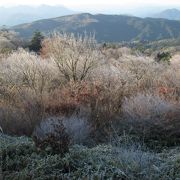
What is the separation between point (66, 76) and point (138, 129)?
13.6 meters

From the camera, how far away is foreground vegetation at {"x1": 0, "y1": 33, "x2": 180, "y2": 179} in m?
6.40

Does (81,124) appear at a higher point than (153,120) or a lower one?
higher

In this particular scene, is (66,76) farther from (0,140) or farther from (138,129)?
(0,140)

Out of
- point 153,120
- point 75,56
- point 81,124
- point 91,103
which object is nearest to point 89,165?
point 81,124

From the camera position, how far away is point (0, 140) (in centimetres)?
818

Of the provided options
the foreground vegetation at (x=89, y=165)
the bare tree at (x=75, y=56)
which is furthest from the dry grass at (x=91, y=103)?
the foreground vegetation at (x=89, y=165)

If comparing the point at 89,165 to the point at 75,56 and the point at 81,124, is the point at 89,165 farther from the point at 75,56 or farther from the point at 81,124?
the point at 75,56

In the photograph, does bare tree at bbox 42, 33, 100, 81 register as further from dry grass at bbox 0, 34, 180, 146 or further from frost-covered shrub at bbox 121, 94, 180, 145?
frost-covered shrub at bbox 121, 94, 180, 145

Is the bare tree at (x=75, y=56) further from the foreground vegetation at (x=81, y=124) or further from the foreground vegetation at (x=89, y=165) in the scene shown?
the foreground vegetation at (x=89, y=165)

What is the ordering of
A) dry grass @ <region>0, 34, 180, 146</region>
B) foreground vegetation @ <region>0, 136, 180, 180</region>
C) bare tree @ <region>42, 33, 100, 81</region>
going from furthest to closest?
bare tree @ <region>42, 33, 100, 81</region>, dry grass @ <region>0, 34, 180, 146</region>, foreground vegetation @ <region>0, 136, 180, 180</region>

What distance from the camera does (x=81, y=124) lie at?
11.1m

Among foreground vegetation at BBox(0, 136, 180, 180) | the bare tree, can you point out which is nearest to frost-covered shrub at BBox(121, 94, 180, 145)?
foreground vegetation at BBox(0, 136, 180, 180)

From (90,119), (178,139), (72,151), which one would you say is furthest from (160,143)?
(72,151)

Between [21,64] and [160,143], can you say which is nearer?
[160,143]
